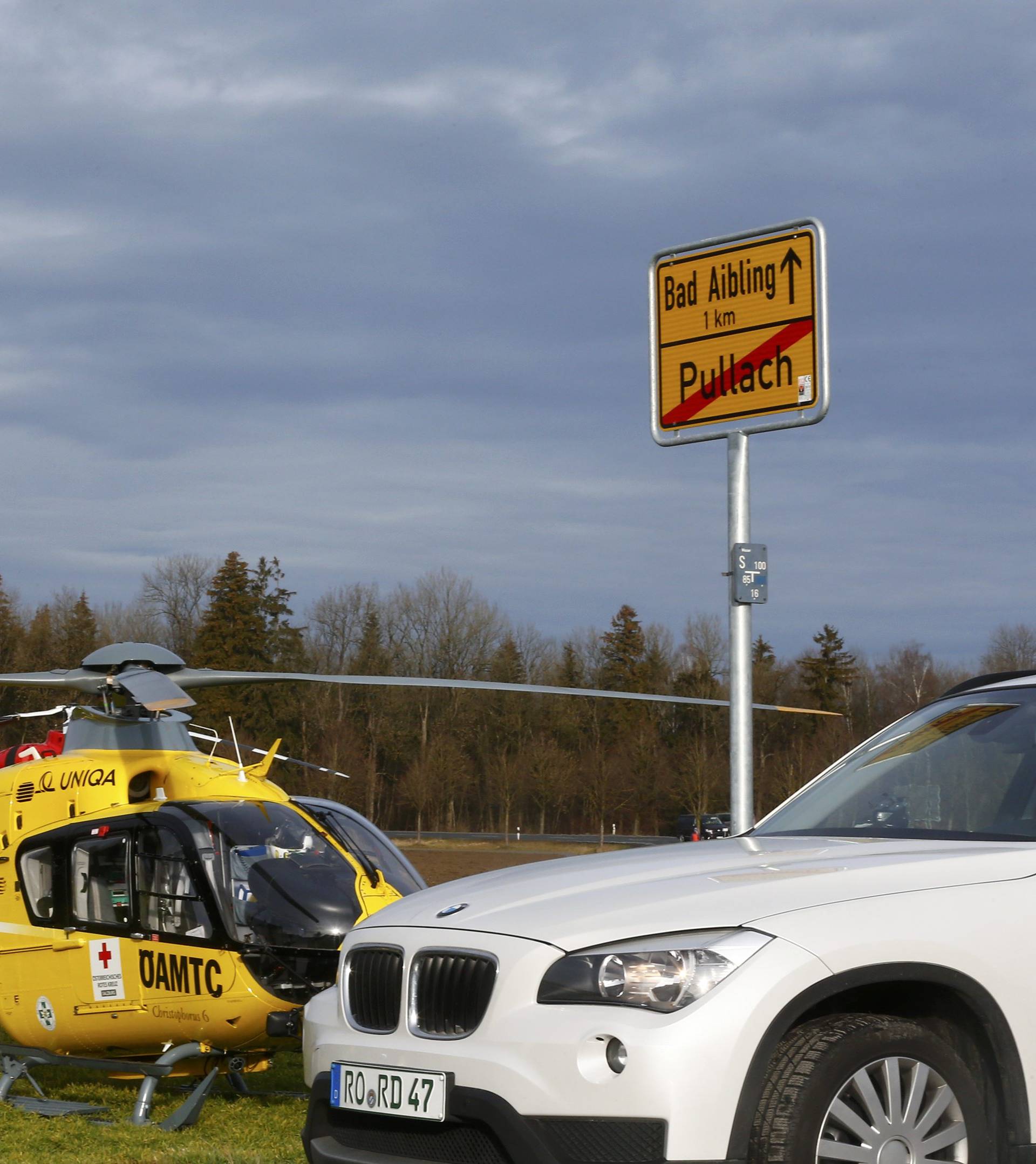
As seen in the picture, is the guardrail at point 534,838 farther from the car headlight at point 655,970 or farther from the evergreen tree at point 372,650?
the car headlight at point 655,970

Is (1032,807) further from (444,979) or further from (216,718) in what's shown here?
(216,718)

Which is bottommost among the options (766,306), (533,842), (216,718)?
(533,842)

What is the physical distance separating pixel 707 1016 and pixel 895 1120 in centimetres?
64

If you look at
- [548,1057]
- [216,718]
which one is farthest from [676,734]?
[548,1057]

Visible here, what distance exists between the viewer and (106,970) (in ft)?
30.3

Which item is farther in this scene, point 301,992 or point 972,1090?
point 301,992

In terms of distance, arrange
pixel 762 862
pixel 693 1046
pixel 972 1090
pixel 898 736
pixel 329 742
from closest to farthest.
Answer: pixel 693 1046 → pixel 972 1090 → pixel 762 862 → pixel 898 736 → pixel 329 742

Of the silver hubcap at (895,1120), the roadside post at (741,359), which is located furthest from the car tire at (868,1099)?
the roadside post at (741,359)

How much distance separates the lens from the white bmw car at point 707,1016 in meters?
3.73

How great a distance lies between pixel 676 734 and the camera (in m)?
79.8

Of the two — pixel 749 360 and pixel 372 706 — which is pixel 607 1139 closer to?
pixel 749 360

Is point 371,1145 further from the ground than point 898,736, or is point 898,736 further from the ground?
point 898,736

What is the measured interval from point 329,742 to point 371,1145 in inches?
2728

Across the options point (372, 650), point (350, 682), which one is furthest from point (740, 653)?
point (372, 650)
